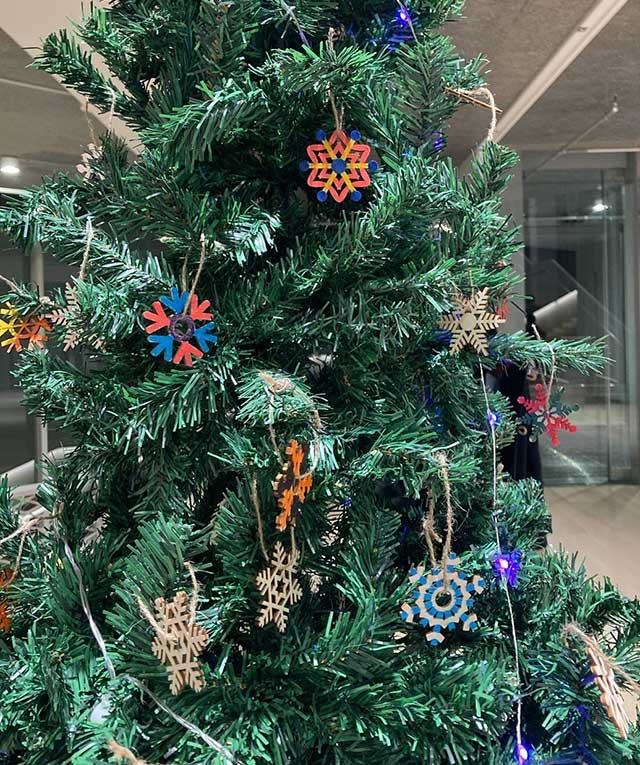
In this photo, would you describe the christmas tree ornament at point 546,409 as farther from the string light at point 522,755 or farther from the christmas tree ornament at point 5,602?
the christmas tree ornament at point 5,602

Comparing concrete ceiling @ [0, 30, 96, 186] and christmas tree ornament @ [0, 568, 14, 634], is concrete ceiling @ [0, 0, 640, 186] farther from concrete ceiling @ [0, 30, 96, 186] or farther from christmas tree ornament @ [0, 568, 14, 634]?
christmas tree ornament @ [0, 568, 14, 634]

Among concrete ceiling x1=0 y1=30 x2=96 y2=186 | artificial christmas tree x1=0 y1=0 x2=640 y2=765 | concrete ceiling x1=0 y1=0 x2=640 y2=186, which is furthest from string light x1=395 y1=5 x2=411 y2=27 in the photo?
concrete ceiling x1=0 y1=30 x2=96 y2=186

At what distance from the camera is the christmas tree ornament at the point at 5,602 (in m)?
0.63

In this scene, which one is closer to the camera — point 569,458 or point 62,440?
point 62,440

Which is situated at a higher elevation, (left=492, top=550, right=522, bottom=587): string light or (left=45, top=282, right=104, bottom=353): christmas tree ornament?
(left=45, top=282, right=104, bottom=353): christmas tree ornament

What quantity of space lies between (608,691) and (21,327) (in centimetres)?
57

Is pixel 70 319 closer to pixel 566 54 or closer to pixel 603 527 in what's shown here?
pixel 566 54

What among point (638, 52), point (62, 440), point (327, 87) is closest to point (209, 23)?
point (327, 87)

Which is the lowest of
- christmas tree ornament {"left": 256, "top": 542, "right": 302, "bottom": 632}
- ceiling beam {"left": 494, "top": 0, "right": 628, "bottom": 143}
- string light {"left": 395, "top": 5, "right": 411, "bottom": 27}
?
christmas tree ornament {"left": 256, "top": 542, "right": 302, "bottom": 632}

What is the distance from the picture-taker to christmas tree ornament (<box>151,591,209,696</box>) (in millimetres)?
450

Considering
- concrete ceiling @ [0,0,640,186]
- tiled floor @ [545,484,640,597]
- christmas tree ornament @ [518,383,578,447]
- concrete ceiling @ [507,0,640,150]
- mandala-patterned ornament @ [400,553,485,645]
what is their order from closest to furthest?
1. mandala-patterned ornament @ [400,553,485,645]
2. christmas tree ornament @ [518,383,578,447]
3. concrete ceiling @ [0,0,640,186]
4. concrete ceiling @ [507,0,640,150]
5. tiled floor @ [545,484,640,597]

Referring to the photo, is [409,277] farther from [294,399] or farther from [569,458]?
[569,458]

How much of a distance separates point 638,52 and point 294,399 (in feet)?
10.6

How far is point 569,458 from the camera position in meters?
5.30
